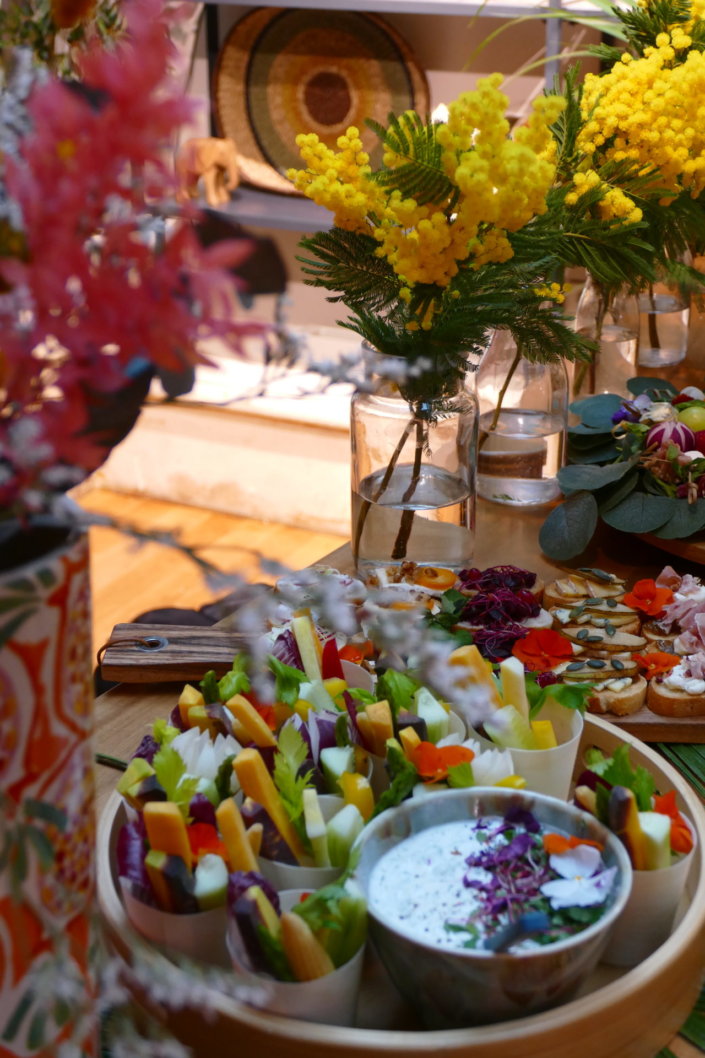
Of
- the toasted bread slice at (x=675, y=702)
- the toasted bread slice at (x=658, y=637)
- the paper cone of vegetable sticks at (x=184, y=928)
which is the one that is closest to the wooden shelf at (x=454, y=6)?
the toasted bread slice at (x=658, y=637)

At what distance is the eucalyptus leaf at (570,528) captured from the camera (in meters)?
1.03

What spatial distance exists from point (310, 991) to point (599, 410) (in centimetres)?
82

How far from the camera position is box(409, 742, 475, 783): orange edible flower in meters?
0.56

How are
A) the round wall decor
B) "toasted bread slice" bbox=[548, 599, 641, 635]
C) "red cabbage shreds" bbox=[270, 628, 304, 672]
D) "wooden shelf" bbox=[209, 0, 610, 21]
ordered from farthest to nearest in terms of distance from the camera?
1. the round wall decor
2. "wooden shelf" bbox=[209, 0, 610, 21]
3. "toasted bread slice" bbox=[548, 599, 641, 635]
4. "red cabbage shreds" bbox=[270, 628, 304, 672]

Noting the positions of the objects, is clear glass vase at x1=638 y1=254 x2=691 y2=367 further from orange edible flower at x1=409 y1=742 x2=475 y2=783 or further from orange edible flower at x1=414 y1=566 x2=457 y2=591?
orange edible flower at x1=409 y1=742 x2=475 y2=783

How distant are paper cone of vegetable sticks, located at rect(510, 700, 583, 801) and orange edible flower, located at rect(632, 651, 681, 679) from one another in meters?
0.24

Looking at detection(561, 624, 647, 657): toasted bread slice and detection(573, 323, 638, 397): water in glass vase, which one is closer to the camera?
detection(561, 624, 647, 657): toasted bread slice

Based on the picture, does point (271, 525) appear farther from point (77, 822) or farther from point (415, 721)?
point (77, 822)

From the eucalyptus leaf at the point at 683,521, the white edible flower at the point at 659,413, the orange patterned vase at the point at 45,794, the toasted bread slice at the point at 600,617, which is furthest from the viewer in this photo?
the white edible flower at the point at 659,413

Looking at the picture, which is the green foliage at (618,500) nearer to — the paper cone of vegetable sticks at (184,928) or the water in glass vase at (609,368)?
the water in glass vase at (609,368)

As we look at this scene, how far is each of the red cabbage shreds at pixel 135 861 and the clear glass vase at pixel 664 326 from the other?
1254mm

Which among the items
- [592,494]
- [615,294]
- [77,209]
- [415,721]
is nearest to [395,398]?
[592,494]

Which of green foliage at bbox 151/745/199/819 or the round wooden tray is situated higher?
green foliage at bbox 151/745/199/819

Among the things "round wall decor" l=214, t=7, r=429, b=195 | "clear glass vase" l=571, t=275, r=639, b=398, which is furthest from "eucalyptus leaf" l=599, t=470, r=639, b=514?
"round wall decor" l=214, t=7, r=429, b=195
